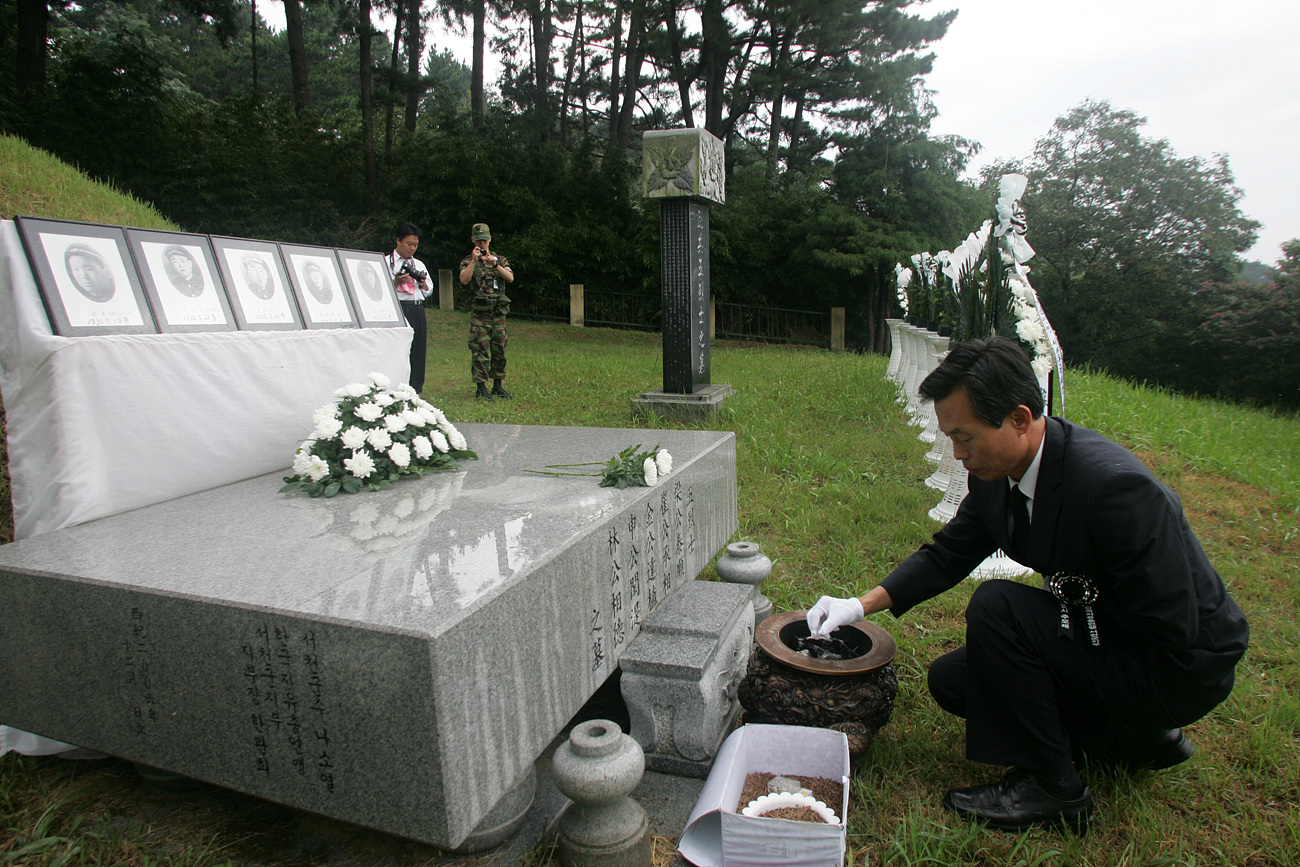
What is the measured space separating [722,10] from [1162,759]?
18.2 meters

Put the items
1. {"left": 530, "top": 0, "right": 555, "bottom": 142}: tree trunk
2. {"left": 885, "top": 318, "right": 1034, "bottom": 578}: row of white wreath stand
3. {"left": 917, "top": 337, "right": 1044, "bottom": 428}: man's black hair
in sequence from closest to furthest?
{"left": 917, "top": 337, "right": 1044, "bottom": 428}: man's black hair < {"left": 885, "top": 318, "right": 1034, "bottom": 578}: row of white wreath stand < {"left": 530, "top": 0, "right": 555, "bottom": 142}: tree trunk

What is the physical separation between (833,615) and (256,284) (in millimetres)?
2719

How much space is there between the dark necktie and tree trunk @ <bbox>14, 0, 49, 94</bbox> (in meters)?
13.8

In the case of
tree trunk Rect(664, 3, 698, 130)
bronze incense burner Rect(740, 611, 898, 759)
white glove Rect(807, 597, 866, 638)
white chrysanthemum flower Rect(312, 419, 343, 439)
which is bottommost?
bronze incense burner Rect(740, 611, 898, 759)

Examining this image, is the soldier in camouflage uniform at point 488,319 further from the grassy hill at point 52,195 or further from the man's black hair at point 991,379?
the man's black hair at point 991,379

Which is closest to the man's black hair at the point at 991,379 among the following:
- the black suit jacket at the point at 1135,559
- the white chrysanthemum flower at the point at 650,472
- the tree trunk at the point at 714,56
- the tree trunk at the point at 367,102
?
the black suit jacket at the point at 1135,559

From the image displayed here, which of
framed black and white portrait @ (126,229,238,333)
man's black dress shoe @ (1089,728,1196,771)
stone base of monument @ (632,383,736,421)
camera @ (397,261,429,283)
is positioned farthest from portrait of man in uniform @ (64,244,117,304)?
stone base of monument @ (632,383,736,421)

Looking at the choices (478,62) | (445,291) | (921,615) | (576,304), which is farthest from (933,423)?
(478,62)

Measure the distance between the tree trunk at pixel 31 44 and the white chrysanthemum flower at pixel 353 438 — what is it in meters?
11.9

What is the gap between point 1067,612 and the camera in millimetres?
1840

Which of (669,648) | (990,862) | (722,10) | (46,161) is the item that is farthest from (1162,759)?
(722,10)

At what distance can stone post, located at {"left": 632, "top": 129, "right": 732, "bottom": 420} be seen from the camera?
6473 mm

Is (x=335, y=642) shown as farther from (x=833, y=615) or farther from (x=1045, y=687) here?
(x=1045, y=687)

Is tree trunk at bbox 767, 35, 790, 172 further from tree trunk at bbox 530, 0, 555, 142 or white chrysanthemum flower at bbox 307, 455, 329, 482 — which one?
white chrysanthemum flower at bbox 307, 455, 329, 482
